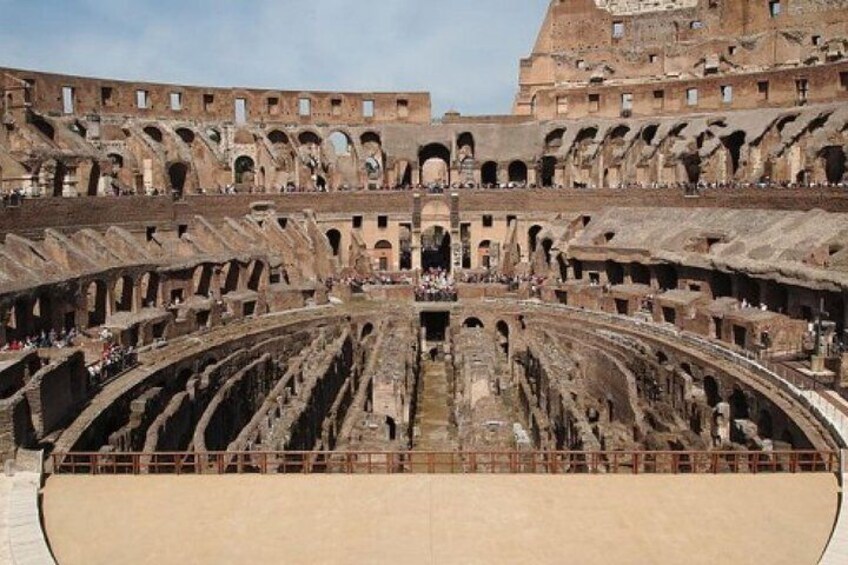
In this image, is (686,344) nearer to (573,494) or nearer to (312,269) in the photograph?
(573,494)

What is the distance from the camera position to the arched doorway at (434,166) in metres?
56.1

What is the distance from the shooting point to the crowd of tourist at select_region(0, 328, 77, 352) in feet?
85.2

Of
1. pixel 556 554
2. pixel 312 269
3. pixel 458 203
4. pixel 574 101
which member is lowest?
pixel 556 554

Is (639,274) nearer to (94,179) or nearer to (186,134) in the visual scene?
(94,179)

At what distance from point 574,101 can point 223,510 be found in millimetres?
43902

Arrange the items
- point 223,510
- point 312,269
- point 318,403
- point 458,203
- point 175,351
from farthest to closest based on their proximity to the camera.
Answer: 1. point 458,203
2. point 312,269
3. point 175,351
4. point 318,403
5. point 223,510

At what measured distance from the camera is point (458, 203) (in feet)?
162

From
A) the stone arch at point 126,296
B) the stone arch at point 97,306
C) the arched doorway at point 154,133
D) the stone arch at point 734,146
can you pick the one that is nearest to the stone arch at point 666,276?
the stone arch at point 734,146

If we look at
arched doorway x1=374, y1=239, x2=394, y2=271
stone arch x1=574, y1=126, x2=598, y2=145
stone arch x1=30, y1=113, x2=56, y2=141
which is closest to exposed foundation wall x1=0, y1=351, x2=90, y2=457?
stone arch x1=30, y1=113, x2=56, y2=141

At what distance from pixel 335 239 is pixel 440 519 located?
121ft

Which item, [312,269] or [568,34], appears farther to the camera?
[568,34]

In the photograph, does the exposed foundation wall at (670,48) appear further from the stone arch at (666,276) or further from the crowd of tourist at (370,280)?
the crowd of tourist at (370,280)

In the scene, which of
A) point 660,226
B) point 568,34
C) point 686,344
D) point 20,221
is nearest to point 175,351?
point 20,221

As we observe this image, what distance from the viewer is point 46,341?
27344mm
